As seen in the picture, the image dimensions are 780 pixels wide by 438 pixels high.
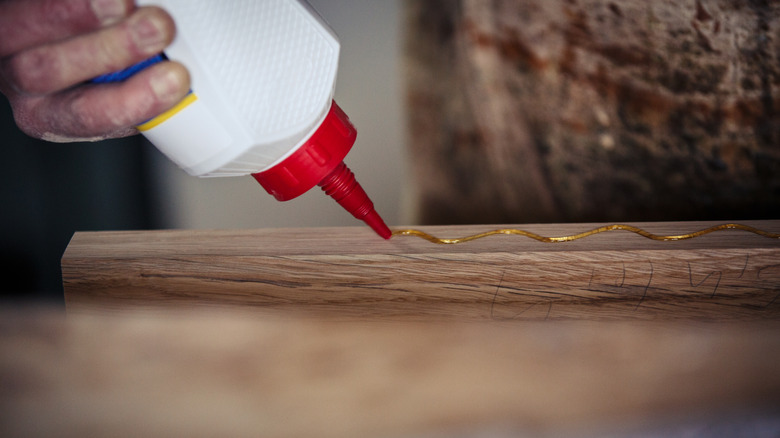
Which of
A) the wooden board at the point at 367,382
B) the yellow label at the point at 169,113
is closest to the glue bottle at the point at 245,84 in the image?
the yellow label at the point at 169,113

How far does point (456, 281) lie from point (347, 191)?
0.36ft

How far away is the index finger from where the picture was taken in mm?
246

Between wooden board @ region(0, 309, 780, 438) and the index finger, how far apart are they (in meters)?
0.15

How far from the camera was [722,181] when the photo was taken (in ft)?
1.81

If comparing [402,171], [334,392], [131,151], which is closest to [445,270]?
[334,392]

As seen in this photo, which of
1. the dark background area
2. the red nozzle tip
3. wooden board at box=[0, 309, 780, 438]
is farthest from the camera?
the dark background area

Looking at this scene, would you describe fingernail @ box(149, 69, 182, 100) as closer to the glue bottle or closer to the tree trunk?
the glue bottle

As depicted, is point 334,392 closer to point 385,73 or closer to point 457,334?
point 457,334

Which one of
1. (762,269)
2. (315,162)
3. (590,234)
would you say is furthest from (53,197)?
(762,269)

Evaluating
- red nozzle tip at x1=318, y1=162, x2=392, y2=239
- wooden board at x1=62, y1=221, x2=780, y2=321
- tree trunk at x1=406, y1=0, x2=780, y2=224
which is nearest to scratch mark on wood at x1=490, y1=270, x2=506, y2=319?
wooden board at x1=62, y1=221, x2=780, y2=321

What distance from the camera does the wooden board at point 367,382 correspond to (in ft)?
0.71

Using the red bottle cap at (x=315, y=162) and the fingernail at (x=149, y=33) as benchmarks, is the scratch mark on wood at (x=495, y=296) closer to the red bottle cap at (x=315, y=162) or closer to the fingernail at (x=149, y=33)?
the red bottle cap at (x=315, y=162)

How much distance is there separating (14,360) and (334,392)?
15 cm

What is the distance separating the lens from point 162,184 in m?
0.68
